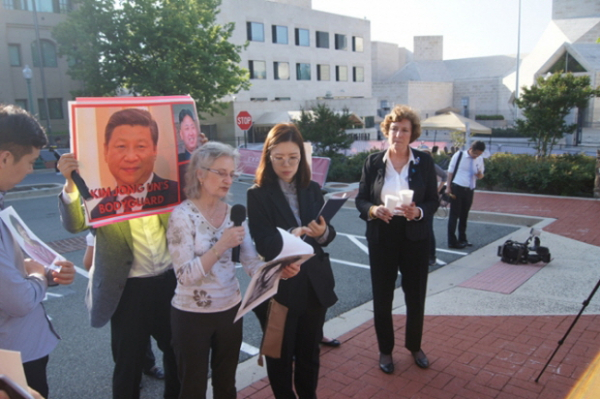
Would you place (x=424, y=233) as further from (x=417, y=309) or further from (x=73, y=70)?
(x=73, y=70)

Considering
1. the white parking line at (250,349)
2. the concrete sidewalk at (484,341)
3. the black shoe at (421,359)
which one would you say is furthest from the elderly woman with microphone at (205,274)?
the black shoe at (421,359)

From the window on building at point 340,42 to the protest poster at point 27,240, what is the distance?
50.8 metres

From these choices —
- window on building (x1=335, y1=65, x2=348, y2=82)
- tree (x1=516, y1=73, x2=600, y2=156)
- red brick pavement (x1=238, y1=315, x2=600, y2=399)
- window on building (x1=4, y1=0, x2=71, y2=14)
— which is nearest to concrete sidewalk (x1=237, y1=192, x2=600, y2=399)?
red brick pavement (x1=238, y1=315, x2=600, y2=399)

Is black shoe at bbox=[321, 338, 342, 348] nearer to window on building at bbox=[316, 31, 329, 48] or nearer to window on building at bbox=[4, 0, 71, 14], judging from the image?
window on building at bbox=[4, 0, 71, 14]

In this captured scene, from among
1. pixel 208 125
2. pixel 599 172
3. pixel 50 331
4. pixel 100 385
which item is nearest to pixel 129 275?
pixel 50 331

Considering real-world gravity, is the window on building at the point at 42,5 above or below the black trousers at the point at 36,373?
above

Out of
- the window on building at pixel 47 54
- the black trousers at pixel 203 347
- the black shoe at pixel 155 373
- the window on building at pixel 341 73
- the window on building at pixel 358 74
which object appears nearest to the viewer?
the black trousers at pixel 203 347

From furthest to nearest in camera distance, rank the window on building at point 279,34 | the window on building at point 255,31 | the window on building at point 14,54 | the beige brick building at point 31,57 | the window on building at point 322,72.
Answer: the window on building at point 322,72, the window on building at point 279,34, the window on building at point 255,31, the window on building at point 14,54, the beige brick building at point 31,57

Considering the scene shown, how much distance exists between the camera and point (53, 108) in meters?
33.3

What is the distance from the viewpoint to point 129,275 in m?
2.93

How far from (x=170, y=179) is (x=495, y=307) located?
411 centimetres

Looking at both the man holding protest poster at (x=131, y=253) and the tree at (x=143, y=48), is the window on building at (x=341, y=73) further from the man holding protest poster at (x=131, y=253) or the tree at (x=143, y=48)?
the man holding protest poster at (x=131, y=253)

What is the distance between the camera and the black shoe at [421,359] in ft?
13.0

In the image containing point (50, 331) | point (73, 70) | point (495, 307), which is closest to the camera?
point (50, 331)
